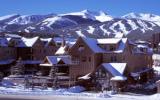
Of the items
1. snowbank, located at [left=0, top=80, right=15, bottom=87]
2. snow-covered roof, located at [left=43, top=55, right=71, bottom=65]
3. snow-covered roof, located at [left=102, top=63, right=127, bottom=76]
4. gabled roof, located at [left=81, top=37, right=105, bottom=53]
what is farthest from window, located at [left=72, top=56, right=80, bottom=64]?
snowbank, located at [left=0, top=80, right=15, bottom=87]

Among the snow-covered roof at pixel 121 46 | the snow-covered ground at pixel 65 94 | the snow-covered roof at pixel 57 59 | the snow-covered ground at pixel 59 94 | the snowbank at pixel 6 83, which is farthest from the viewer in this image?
the snow-covered roof at pixel 57 59

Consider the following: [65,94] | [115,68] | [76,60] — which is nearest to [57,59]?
[76,60]

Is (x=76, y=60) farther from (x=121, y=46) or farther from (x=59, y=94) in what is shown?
(x=59, y=94)

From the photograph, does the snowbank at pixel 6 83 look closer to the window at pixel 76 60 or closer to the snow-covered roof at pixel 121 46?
the window at pixel 76 60

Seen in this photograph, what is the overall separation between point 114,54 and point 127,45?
3040mm

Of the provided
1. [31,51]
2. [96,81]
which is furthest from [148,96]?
[31,51]

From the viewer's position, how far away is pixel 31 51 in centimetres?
9188

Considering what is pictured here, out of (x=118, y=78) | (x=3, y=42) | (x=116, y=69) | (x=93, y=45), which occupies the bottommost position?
(x=118, y=78)

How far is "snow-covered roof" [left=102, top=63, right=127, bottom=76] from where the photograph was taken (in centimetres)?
6153

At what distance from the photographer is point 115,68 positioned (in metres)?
62.6

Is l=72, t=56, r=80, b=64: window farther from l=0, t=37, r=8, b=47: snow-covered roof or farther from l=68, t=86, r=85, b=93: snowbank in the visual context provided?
l=0, t=37, r=8, b=47: snow-covered roof

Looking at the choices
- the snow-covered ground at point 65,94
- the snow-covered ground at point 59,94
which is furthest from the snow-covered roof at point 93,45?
the snow-covered ground at point 65,94

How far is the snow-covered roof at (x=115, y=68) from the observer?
61.5 metres

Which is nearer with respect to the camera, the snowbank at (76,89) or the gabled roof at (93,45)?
the snowbank at (76,89)
